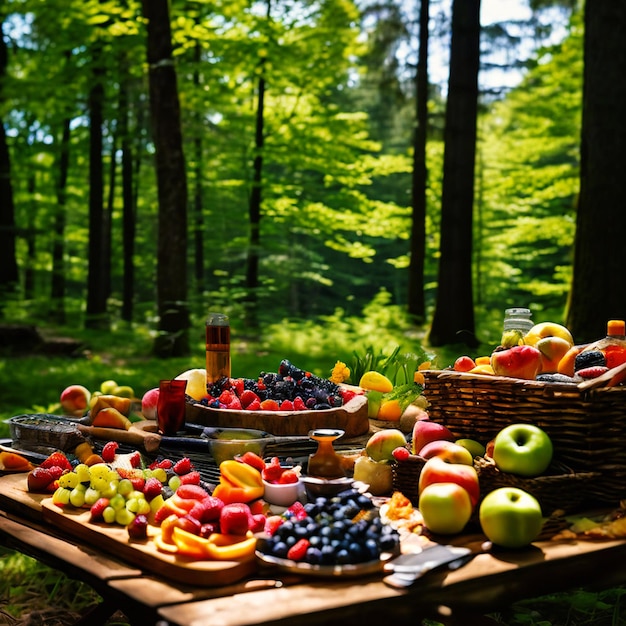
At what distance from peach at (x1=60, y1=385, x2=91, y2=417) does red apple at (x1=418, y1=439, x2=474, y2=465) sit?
1759mm

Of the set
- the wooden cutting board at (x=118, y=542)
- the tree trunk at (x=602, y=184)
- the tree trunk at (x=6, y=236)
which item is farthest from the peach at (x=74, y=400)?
the tree trunk at (x=6, y=236)

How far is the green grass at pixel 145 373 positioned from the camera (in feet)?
10.1

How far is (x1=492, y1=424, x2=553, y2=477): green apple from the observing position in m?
1.90

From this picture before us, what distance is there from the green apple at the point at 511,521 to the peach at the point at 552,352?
741 millimetres

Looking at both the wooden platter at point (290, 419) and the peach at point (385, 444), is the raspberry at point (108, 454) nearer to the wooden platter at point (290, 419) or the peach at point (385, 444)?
the wooden platter at point (290, 419)

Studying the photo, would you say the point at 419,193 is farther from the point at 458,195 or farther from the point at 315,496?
the point at 315,496

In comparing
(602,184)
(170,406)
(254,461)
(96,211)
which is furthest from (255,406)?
(96,211)

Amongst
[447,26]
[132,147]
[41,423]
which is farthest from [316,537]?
[132,147]

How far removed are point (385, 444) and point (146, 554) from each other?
0.80 metres

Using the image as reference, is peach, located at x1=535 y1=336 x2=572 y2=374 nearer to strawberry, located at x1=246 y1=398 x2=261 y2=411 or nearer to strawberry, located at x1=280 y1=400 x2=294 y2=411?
strawberry, located at x1=280 y1=400 x2=294 y2=411

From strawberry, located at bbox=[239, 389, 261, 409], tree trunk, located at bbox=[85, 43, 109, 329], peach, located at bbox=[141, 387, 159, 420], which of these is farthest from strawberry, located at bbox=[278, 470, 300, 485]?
tree trunk, located at bbox=[85, 43, 109, 329]

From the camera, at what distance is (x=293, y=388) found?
9.14 ft

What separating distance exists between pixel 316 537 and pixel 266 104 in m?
12.4

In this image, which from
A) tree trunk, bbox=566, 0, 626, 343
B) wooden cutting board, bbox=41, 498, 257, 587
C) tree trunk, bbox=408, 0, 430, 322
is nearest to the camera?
wooden cutting board, bbox=41, 498, 257, 587
